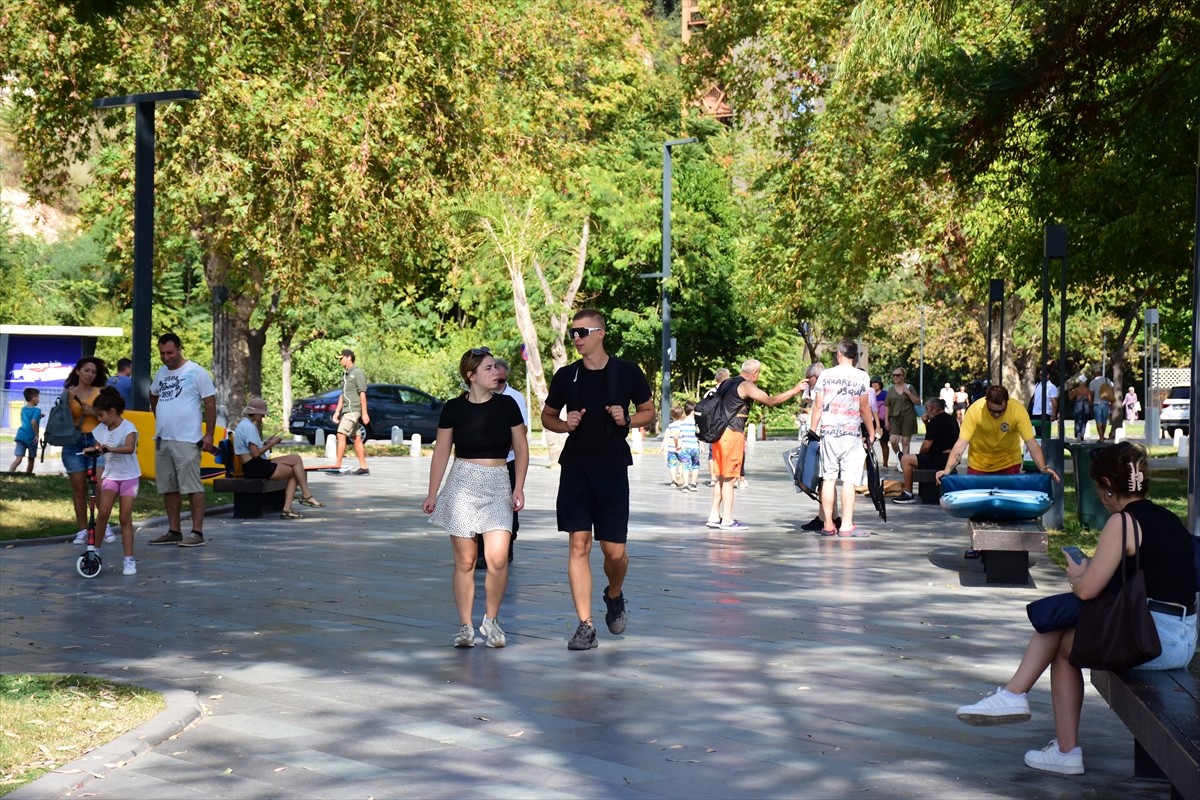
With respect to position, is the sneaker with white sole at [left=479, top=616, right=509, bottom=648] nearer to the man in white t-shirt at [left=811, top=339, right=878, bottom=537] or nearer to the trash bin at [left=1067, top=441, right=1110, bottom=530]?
the man in white t-shirt at [left=811, top=339, right=878, bottom=537]

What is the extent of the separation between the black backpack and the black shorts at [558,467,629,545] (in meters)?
7.24

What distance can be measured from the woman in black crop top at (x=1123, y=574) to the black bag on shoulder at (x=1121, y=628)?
0.15ft

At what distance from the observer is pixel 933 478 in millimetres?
20625

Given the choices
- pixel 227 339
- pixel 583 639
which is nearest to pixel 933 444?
pixel 583 639

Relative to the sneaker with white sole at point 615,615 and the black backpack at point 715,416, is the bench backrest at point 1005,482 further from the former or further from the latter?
the sneaker with white sole at point 615,615

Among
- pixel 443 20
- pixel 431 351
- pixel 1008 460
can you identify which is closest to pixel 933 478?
pixel 1008 460

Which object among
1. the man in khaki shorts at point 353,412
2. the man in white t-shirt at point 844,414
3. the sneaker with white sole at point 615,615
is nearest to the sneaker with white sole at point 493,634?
the sneaker with white sole at point 615,615

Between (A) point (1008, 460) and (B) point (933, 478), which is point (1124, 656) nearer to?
(A) point (1008, 460)

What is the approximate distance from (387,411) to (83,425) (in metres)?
29.5

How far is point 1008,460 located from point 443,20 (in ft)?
63.6

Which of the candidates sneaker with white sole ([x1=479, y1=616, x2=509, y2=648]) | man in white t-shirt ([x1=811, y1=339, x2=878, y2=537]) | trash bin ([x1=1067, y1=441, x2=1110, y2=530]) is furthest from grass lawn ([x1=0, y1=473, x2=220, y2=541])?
trash bin ([x1=1067, y1=441, x2=1110, y2=530])

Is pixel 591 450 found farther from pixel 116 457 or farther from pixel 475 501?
pixel 116 457

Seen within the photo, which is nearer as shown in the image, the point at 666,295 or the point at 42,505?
the point at 42,505

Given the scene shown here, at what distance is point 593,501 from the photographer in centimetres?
944
